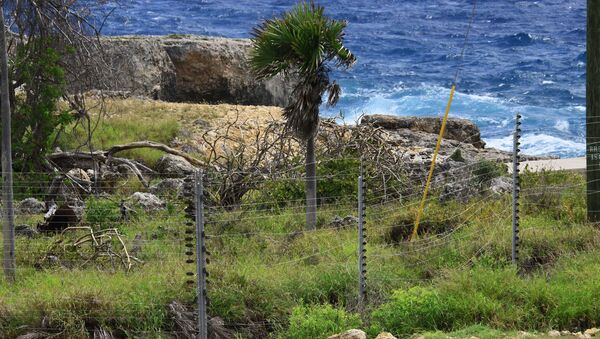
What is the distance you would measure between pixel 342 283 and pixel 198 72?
60.9ft

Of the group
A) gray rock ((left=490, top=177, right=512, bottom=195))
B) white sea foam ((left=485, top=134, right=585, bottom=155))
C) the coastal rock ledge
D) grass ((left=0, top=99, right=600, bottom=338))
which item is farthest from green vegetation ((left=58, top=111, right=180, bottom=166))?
white sea foam ((left=485, top=134, right=585, bottom=155))

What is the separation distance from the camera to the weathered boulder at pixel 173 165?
2003 cm

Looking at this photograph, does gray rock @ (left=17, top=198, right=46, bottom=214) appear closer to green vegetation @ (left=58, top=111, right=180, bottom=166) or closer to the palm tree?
the palm tree

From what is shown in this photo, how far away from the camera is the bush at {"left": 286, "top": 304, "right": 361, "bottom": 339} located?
36.1 ft

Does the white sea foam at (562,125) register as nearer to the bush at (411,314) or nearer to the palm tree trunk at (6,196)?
the palm tree trunk at (6,196)

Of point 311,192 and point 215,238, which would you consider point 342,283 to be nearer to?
point 215,238

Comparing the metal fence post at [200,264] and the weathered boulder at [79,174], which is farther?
the weathered boulder at [79,174]

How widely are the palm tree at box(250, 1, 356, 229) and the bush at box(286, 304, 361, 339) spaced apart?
12.3ft

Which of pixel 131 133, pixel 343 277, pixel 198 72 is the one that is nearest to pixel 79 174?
pixel 131 133

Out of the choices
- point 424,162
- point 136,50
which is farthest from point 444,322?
point 136,50

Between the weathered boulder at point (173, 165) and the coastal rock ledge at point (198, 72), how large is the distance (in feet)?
27.5

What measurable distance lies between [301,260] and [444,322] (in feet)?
7.17

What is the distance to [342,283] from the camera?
1236 centimetres

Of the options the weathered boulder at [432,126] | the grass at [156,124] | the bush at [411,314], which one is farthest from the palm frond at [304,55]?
the weathered boulder at [432,126]
